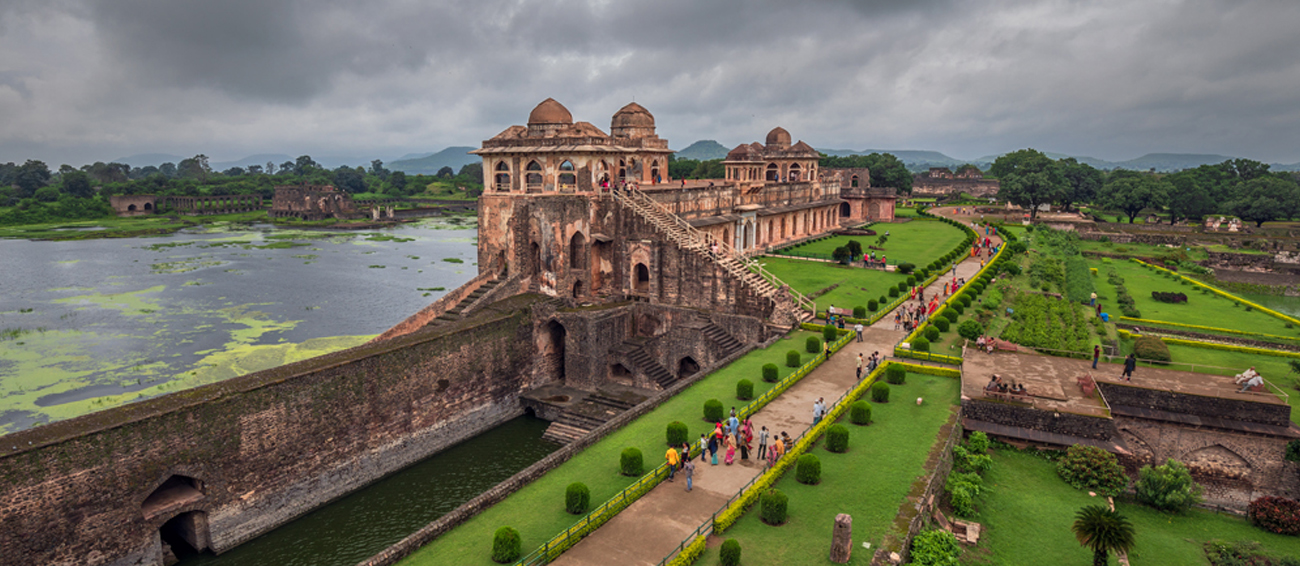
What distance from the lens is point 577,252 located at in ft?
119

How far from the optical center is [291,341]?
138ft

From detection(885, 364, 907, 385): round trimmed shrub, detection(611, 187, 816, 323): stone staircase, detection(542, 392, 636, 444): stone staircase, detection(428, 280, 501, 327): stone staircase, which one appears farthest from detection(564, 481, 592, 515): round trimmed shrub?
detection(428, 280, 501, 327): stone staircase

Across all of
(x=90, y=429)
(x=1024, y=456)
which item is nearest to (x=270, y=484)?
(x=90, y=429)

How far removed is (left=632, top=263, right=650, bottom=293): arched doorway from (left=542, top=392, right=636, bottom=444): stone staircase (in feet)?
22.8

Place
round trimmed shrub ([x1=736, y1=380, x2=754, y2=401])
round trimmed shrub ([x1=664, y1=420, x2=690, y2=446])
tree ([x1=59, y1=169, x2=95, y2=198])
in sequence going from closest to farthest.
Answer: round trimmed shrub ([x1=664, y1=420, x2=690, y2=446]) < round trimmed shrub ([x1=736, y1=380, x2=754, y2=401]) < tree ([x1=59, y1=169, x2=95, y2=198])

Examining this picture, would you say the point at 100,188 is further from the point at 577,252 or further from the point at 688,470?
the point at 688,470

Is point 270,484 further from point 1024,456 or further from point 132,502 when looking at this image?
point 1024,456

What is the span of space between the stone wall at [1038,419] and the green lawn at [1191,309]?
21308 millimetres

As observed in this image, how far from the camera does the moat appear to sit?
3497 cm

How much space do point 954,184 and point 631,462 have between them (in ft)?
464

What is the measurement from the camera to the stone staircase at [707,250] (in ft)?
107

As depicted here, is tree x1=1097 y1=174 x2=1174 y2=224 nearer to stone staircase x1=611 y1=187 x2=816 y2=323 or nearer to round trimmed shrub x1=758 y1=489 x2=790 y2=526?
stone staircase x1=611 y1=187 x2=816 y2=323

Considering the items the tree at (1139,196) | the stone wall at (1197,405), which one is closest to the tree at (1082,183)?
the tree at (1139,196)

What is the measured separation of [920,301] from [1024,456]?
587 inches
